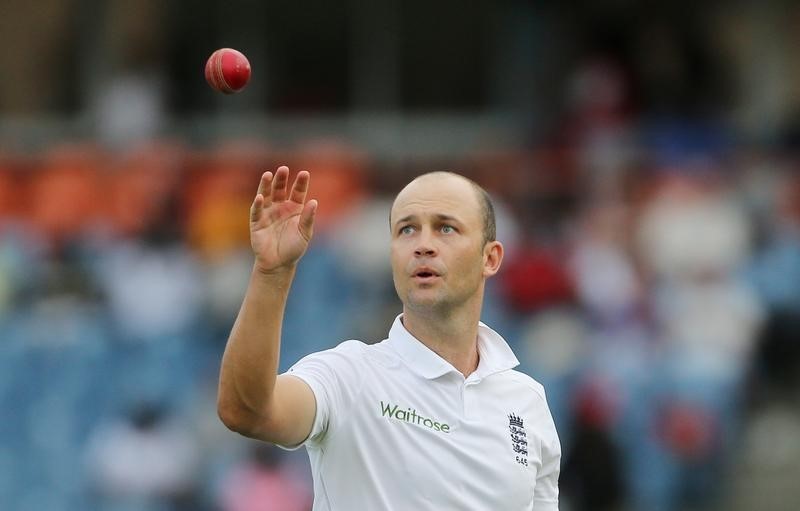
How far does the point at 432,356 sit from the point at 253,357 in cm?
85

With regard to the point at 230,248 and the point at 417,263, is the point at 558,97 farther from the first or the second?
the point at 417,263

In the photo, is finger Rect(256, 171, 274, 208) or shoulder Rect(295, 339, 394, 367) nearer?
finger Rect(256, 171, 274, 208)

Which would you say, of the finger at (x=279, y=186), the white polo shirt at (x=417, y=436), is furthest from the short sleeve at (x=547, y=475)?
the finger at (x=279, y=186)

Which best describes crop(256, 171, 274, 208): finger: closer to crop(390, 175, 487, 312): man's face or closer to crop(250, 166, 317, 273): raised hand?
crop(250, 166, 317, 273): raised hand

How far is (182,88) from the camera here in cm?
1722

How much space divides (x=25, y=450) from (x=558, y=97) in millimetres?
6741

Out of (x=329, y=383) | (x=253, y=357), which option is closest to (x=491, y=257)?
(x=329, y=383)

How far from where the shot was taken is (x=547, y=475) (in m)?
5.11

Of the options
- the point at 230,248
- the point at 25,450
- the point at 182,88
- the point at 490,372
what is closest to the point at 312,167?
the point at 230,248

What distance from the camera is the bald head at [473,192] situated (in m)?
5.06

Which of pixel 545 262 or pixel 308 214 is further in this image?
pixel 545 262

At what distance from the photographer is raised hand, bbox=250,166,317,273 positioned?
4355 mm

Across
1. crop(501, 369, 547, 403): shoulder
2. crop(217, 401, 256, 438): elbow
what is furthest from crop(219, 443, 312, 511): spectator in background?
crop(217, 401, 256, 438): elbow

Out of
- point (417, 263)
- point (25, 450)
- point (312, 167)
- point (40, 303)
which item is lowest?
point (25, 450)
